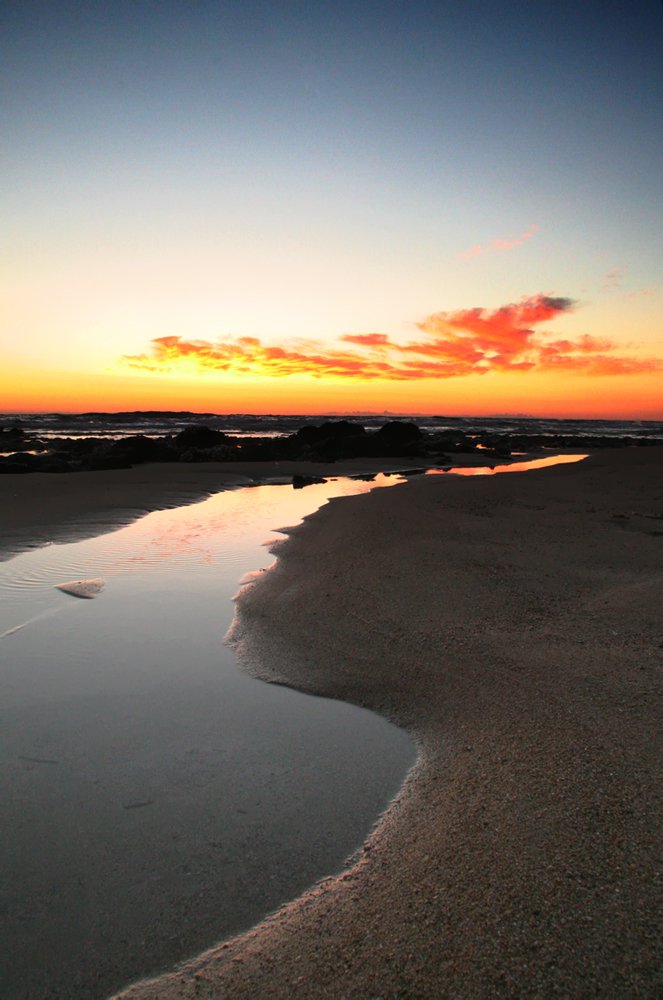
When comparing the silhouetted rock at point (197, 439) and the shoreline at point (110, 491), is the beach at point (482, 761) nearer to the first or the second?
the shoreline at point (110, 491)

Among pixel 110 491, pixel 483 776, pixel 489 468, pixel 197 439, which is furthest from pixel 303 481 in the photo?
pixel 483 776

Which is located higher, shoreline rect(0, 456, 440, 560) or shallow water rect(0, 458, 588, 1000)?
shoreline rect(0, 456, 440, 560)

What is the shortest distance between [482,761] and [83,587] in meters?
5.12

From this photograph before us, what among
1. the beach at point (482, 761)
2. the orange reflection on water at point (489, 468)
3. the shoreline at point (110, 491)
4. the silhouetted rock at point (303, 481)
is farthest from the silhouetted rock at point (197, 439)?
the beach at point (482, 761)

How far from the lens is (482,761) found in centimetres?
289

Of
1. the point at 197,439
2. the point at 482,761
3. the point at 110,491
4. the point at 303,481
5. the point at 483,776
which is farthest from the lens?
the point at 197,439

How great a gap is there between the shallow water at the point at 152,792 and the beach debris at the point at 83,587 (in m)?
0.80

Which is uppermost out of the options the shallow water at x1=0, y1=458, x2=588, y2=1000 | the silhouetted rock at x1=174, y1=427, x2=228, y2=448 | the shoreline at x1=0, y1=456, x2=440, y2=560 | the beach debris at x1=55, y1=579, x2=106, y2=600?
the silhouetted rock at x1=174, y1=427, x2=228, y2=448

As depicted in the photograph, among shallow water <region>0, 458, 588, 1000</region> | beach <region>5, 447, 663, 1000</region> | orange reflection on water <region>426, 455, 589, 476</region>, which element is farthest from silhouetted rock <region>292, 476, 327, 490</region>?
shallow water <region>0, 458, 588, 1000</region>

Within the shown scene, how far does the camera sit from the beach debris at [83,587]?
6.27 m

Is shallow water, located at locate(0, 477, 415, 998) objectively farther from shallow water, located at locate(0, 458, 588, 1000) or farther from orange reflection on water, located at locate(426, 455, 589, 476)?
orange reflection on water, located at locate(426, 455, 589, 476)

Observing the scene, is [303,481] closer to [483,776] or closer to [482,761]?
[482,761]

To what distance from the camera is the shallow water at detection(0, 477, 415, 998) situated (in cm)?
205

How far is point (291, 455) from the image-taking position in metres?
27.0
